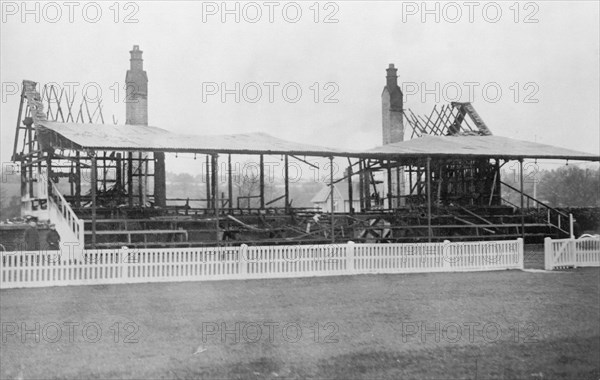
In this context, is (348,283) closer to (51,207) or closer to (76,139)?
(76,139)

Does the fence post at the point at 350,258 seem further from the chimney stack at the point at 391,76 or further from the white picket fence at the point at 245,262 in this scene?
the chimney stack at the point at 391,76

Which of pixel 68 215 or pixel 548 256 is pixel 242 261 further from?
pixel 548 256

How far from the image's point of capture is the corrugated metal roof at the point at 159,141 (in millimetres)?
18766

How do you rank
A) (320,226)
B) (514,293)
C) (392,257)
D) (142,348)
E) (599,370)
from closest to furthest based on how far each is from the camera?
(599,370), (142,348), (514,293), (392,257), (320,226)

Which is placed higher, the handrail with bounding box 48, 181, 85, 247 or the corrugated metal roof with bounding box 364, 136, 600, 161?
the corrugated metal roof with bounding box 364, 136, 600, 161

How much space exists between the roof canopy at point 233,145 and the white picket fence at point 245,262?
335cm

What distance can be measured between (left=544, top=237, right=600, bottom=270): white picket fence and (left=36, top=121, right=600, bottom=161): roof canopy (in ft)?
15.2

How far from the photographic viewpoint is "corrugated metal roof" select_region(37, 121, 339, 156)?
18.8 m

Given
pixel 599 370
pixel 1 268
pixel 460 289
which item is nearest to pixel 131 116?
pixel 1 268

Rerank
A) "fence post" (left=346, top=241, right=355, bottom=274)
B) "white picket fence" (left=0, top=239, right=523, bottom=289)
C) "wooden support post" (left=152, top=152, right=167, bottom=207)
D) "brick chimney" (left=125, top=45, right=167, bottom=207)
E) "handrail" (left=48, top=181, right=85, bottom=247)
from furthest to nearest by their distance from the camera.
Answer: "brick chimney" (left=125, top=45, right=167, bottom=207), "wooden support post" (left=152, top=152, right=167, bottom=207), "fence post" (left=346, top=241, right=355, bottom=274), "handrail" (left=48, top=181, right=85, bottom=247), "white picket fence" (left=0, top=239, right=523, bottom=289)

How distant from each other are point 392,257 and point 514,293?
5.01m

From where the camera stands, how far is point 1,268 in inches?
567

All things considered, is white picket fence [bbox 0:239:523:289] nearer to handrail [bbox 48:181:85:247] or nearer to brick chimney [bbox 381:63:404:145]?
handrail [bbox 48:181:85:247]

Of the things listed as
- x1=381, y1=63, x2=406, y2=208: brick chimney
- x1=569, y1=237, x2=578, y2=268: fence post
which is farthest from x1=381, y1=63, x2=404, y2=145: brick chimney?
x1=569, y1=237, x2=578, y2=268: fence post
